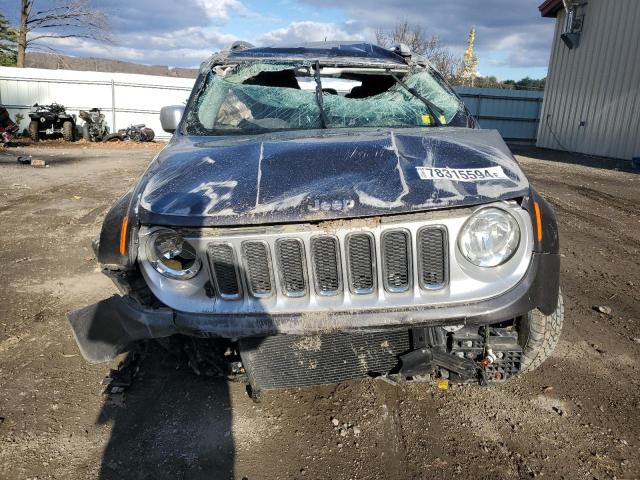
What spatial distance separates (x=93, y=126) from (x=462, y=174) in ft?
64.3

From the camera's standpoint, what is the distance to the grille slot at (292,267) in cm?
208

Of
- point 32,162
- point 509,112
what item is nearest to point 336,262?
point 32,162

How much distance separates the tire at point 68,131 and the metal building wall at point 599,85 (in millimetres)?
18045

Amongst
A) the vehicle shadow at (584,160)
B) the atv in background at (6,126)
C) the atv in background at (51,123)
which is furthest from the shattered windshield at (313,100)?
the atv in background at (51,123)

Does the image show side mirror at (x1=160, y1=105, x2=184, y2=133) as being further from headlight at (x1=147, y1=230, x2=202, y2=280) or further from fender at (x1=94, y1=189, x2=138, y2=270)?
headlight at (x1=147, y1=230, x2=202, y2=280)

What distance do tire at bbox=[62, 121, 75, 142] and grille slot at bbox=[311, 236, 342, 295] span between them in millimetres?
18753

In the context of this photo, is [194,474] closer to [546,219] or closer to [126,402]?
[126,402]

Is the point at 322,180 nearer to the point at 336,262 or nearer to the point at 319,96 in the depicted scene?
the point at 336,262

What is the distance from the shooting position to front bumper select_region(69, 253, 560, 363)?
2.08m

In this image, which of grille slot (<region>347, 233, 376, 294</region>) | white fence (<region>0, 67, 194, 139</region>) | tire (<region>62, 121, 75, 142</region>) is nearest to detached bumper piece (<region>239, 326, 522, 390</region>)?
grille slot (<region>347, 233, 376, 294</region>)

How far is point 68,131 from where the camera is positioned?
1784 cm

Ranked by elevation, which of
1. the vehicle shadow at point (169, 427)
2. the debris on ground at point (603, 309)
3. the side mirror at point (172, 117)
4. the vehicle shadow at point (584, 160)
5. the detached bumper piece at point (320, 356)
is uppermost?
the side mirror at point (172, 117)

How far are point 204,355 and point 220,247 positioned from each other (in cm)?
78

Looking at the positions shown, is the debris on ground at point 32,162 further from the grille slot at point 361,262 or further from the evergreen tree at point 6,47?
Answer: the evergreen tree at point 6,47
